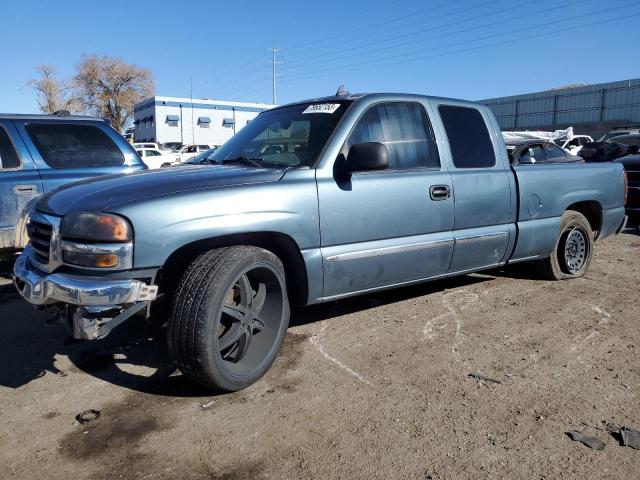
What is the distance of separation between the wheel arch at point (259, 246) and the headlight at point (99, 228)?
281 millimetres

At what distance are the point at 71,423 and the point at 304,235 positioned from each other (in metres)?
1.70

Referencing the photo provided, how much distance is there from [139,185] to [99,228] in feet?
1.39

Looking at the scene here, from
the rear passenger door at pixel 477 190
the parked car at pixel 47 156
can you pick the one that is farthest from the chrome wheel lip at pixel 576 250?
the parked car at pixel 47 156

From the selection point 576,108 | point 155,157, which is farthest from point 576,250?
point 576,108

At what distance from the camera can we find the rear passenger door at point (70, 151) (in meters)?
5.46

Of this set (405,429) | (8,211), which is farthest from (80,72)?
(405,429)

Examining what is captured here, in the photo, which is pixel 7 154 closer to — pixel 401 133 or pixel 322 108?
pixel 322 108

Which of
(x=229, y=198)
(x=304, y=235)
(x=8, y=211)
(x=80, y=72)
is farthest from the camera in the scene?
(x=80, y=72)

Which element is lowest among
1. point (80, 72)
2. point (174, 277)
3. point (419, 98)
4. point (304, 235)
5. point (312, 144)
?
point (174, 277)

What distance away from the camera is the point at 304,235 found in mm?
3371

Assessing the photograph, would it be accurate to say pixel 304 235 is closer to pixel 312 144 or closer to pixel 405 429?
pixel 312 144

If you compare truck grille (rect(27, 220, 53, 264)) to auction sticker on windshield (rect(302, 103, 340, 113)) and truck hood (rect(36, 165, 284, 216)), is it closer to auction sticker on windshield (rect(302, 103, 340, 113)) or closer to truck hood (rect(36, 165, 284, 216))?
truck hood (rect(36, 165, 284, 216))

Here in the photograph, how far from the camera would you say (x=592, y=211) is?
5.77 meters

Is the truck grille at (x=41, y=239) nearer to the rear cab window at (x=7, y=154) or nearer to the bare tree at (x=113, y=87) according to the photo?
the rear cab window at (x=7, y=154)
